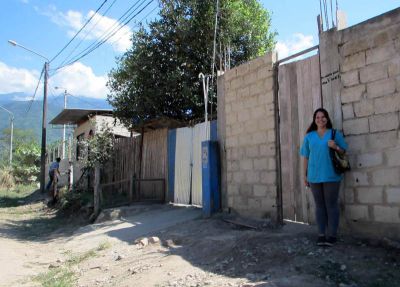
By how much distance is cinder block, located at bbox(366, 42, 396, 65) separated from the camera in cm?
533

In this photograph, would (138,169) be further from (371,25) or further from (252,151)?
(371,25)

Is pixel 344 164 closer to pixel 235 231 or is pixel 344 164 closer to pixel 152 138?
pixel 235 231

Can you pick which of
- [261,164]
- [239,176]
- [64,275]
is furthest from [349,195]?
[64,275]

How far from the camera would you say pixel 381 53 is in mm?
5445

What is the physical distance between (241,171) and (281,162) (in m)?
1.11

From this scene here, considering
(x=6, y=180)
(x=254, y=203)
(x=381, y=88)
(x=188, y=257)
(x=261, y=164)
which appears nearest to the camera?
(x=381, y=88)

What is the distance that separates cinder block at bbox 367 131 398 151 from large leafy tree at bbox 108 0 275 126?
20.1 ft

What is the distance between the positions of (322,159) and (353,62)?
135 centimetres

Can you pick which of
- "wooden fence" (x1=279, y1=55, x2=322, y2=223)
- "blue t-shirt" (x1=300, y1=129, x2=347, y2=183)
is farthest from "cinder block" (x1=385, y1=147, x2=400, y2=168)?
"wooden fence" (x1=279, y1=55, x2=322, y2=223)

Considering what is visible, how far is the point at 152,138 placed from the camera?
40.8 ft

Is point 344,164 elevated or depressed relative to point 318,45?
depressed

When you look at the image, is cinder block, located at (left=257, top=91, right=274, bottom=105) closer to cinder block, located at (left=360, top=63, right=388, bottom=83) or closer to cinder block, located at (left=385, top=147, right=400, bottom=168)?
cinder block, located at (left=360, top=63, right=388, bottom=83)

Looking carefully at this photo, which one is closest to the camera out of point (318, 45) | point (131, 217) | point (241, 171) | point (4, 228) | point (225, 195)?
point (318, 45)

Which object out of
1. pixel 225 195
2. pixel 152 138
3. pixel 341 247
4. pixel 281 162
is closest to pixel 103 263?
Answer: pixel 225 195
